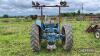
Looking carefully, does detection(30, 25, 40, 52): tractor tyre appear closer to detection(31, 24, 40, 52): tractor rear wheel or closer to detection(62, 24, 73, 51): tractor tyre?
detection(31, 24, 40, 52): tractor rear wheel

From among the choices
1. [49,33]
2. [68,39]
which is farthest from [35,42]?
[68,39]

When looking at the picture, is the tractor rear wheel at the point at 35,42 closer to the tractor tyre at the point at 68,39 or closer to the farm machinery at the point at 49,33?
the farm machinery at the point at 49,33

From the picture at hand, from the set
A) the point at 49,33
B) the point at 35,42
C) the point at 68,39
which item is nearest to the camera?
the point at 35,42

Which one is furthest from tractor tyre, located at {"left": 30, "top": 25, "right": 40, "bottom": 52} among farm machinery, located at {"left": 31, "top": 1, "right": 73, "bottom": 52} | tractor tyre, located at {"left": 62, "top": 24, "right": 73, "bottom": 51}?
tractor tyre, located at {"left": 62, "top": 24, "right": 73, "bottom": 51}

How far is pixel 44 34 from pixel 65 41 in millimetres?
1136

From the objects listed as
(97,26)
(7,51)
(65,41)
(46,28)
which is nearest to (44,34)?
(46,28)

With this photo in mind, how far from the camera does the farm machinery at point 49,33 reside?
39.9 feet

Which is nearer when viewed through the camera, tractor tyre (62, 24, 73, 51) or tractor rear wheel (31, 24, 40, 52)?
tractor rear wheel (31, 24, 40, 52)

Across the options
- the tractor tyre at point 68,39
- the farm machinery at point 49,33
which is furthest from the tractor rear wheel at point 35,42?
the tractor tyre at point 68,39

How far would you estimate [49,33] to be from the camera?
12.5m

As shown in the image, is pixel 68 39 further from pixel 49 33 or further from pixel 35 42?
pixel 35 42

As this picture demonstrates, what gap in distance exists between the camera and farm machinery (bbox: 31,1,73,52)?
12.2 metres

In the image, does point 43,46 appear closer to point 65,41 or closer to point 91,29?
point 65,41

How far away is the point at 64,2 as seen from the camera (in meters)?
12.3
